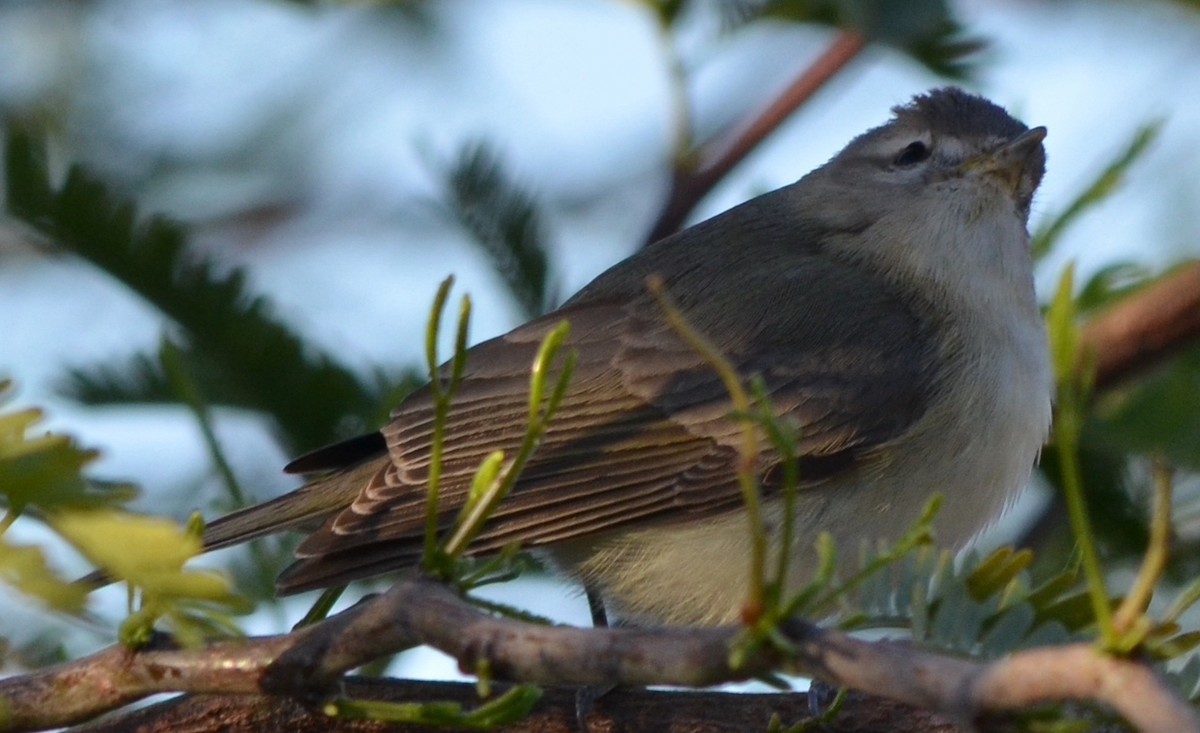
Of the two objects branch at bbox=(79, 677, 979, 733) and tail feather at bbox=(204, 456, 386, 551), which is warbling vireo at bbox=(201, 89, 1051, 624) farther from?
branch at bbox=(79, 677, 979, 733)

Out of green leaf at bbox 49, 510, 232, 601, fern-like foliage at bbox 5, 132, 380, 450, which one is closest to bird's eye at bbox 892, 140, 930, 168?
fern-like foliage at bbox 5, 132, 380, 450

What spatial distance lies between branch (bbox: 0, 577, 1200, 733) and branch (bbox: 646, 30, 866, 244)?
2465mm

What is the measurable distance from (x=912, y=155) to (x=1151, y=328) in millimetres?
1187

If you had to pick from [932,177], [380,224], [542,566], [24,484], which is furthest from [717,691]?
[380,224]

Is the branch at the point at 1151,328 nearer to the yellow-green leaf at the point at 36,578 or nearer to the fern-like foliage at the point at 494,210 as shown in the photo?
the fern-like foliage at the point at 494,210

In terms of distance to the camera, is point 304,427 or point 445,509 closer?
point 445,509

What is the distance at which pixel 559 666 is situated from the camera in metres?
1.58

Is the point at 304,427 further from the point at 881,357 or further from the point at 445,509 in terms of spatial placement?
the point at 881,357

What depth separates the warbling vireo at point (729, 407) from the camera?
3.50 meters

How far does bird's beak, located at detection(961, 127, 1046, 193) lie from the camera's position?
14.2 feet

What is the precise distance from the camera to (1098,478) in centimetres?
377

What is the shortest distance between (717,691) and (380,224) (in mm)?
3246

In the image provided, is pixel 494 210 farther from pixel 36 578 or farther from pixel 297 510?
pixel 36 578

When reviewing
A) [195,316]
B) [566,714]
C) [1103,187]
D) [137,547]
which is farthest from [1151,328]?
[137,547]
